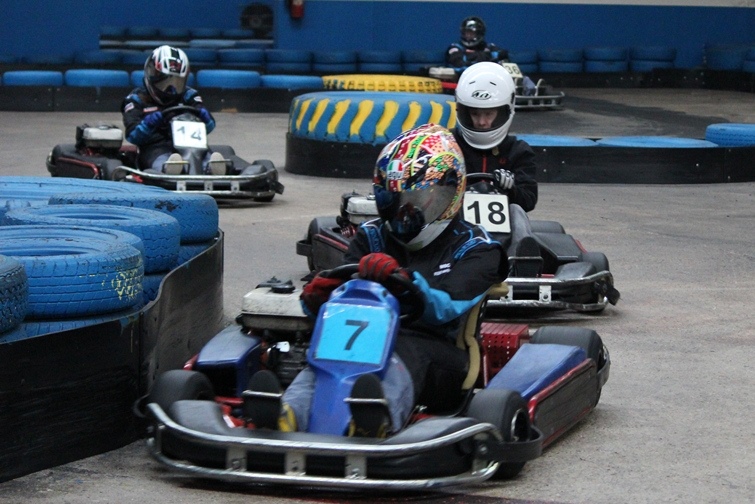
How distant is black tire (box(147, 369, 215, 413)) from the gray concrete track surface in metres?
0.16

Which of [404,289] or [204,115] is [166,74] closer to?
[204,115]

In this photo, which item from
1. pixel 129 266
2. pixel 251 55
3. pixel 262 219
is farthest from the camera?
pixel 251 55

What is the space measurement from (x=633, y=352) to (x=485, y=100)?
129cm

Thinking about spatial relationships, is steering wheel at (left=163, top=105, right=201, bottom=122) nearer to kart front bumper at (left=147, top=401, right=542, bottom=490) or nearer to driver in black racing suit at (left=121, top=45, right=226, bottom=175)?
driver in black racing suit at (left=121, top=45, right=226, bottom=175)

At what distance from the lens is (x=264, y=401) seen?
2928 mm

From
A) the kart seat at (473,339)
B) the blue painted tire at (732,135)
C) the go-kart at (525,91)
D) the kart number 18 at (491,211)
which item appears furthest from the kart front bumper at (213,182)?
the go-kart at (525,91)

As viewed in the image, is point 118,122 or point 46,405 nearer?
point 46,405

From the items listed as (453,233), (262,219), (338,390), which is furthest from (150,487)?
(262,219)

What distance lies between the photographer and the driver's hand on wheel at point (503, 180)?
5070mm

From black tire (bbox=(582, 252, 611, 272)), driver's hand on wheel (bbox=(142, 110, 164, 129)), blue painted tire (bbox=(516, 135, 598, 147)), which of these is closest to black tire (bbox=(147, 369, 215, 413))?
black tire (bbox=(582, 252, 611, 272))

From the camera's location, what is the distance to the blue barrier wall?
16.2 m

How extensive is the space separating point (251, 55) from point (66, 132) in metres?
4.82

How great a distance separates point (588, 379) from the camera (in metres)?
3.52

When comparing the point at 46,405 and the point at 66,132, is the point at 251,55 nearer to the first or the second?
the point at 66,132
